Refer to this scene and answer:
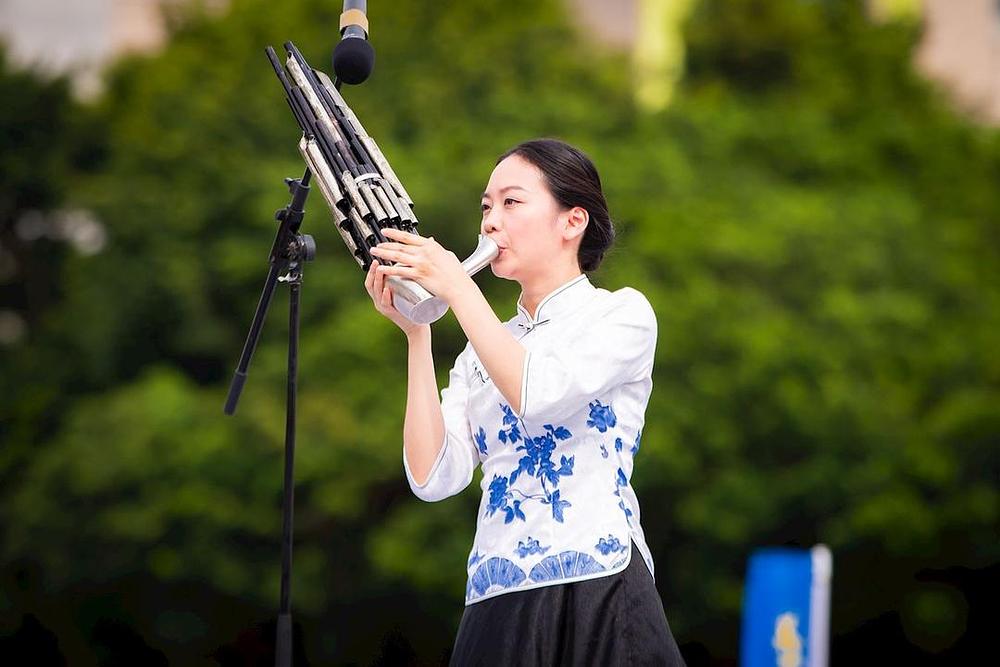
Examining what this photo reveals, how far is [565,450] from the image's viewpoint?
6.98ft

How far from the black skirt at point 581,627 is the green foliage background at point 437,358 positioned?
27.9 ft

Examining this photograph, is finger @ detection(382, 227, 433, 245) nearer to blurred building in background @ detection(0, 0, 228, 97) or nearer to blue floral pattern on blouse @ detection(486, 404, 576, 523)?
blue floral pattern on blouse @ detection(486, 404, 576, 523)

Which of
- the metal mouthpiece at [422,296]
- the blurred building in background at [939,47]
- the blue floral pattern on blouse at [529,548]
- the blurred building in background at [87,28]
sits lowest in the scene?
the blue floral pattern on blouse at [529,548]

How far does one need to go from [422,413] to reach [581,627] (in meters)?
0.45

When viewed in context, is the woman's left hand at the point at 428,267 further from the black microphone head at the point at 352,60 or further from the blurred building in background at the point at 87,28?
the blurred building in background at the point at 87,28

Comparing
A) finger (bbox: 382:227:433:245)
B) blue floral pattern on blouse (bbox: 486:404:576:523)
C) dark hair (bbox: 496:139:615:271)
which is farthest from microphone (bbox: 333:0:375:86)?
blue floral pattern on blouse (bbox: 486:404:576:523)

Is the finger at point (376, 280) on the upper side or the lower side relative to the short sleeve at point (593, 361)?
upper

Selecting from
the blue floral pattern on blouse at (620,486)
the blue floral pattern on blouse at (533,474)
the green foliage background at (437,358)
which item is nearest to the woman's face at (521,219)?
the blue floral pattern on blouse at (533,474)

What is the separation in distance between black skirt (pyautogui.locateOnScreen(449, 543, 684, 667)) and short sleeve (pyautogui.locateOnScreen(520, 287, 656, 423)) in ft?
0.90

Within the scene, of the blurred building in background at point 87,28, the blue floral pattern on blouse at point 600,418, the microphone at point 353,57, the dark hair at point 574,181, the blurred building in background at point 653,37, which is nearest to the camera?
the blue floral pattern on blouse at point 600,418

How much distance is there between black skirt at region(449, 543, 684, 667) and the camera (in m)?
2.04

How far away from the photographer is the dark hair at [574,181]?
2246 mm

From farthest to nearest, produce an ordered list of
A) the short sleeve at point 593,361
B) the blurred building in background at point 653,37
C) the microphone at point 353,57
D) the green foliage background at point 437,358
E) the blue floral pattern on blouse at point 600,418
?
the blurred building in background at point 653,37 → the green foliage background at point 437,358 → the microphone at point 353,57 → the blue floral pattern on blouse at point 600,418 → the short sleeve at point 593,361

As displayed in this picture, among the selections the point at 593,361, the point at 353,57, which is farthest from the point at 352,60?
the point at 593,361
